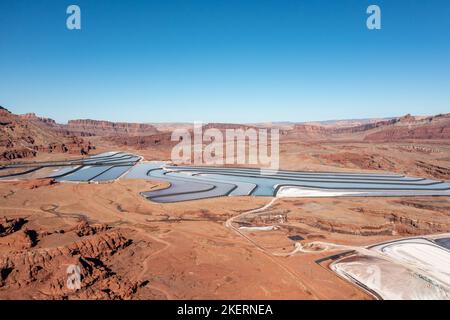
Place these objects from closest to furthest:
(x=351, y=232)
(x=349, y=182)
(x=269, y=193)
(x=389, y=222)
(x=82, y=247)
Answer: (x=82, y=247) → (x=351, y=232) → (x=389, y=222) → (x=269, y=193) → (x=349, y=182)

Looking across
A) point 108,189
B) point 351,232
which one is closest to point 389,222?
point 351,232

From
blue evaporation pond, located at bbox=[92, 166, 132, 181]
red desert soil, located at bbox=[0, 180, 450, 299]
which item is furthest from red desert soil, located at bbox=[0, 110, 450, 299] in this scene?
blue evaporation pond, located at bbox=[92, 166, 132, 181]

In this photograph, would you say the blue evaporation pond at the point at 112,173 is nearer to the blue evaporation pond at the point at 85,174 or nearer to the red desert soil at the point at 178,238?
the blue evaporation pond at the point at 85,174

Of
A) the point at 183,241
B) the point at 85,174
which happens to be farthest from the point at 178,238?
the point at 85,174

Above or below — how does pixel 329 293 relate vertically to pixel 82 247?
below

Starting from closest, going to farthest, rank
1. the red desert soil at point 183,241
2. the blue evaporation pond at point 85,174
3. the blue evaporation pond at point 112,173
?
1. the red desert soil at point 183,241
2. the blue evaporation pond at point 85,174
3. the blue evaporation pond at point 112,173

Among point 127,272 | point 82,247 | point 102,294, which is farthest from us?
point 82,247

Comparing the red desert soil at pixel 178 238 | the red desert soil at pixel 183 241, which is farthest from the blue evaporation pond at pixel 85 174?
the red desert soil at pixel 183 241

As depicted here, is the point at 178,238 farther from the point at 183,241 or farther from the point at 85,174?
the point at 85,174

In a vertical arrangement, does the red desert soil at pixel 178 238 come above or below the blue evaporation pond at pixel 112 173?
below

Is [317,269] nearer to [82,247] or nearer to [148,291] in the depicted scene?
[148,291]

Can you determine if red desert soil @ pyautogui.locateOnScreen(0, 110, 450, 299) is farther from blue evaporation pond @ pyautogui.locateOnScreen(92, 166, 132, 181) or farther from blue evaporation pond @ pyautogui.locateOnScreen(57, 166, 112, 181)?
blue evaporation pond @ pyautogui.locateOnScreen(92, 166, 132, 181)
